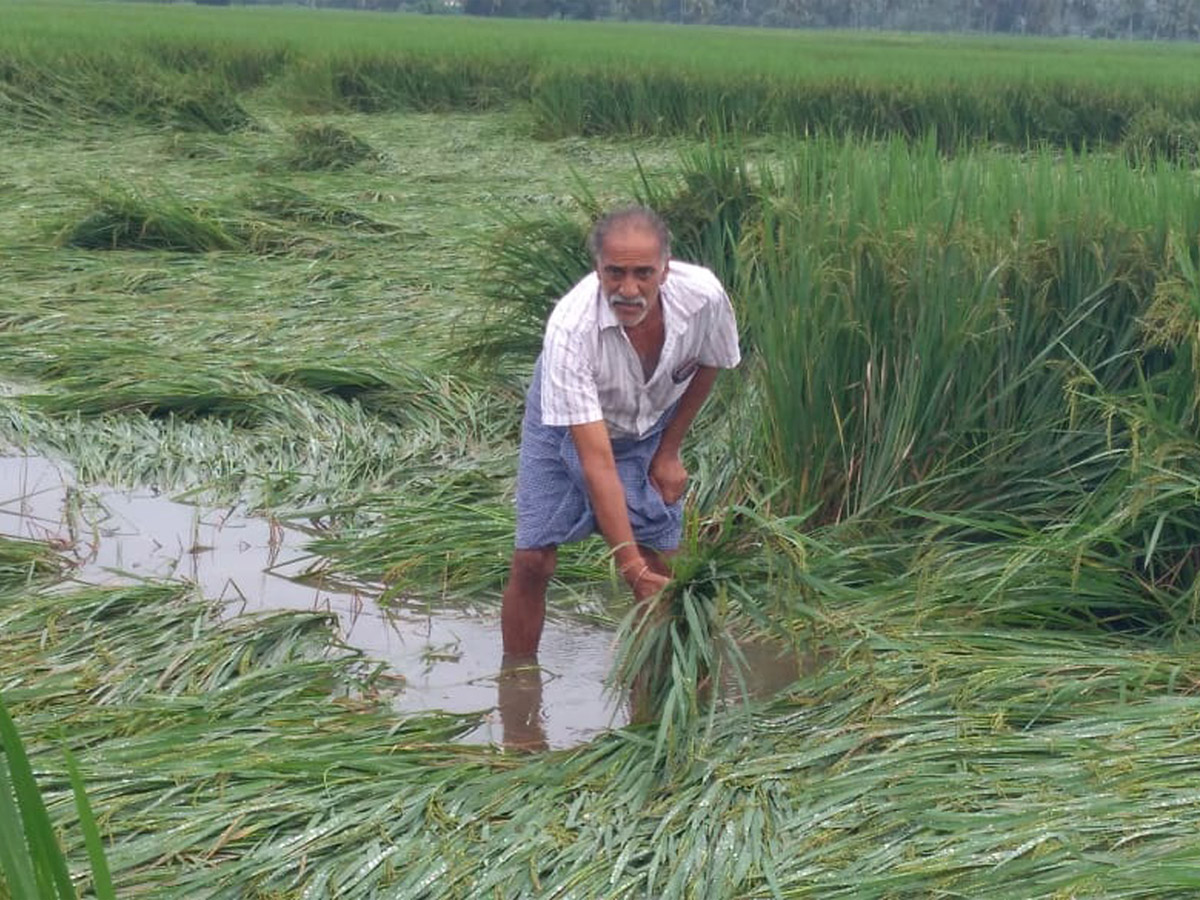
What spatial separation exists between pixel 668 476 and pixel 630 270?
572mm

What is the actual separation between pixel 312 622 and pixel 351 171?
292 inches

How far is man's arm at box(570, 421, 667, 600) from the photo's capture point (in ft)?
Result: 10.4

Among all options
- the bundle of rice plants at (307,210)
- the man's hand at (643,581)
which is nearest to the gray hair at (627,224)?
the man's hand at (643,581)

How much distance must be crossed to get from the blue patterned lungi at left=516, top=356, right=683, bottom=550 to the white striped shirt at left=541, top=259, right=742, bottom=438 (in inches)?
2.8

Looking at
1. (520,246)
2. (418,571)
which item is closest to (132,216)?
(520,246)

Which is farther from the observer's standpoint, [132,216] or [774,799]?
[132,216]

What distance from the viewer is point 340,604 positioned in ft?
13.9

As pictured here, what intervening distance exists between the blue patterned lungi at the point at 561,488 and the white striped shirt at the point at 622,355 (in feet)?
0.23

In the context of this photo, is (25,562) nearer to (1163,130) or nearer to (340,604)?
(340,604)

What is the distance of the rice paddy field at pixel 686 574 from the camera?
9.04 ft

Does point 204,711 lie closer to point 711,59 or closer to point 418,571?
point 418,571

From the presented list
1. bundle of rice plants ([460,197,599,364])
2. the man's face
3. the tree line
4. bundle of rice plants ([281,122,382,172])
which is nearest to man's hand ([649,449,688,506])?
the man's face

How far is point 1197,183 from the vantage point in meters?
4.84

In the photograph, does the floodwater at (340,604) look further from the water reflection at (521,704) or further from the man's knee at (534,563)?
the man's knee at (534,563)
